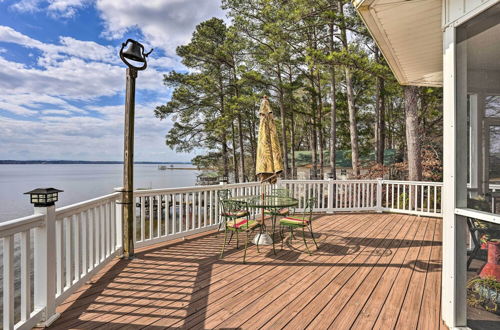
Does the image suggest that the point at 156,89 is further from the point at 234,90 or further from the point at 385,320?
the point at 385,320

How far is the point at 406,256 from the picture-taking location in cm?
360

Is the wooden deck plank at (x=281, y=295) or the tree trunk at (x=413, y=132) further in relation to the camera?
the tree trunk at (x=413, y=132)

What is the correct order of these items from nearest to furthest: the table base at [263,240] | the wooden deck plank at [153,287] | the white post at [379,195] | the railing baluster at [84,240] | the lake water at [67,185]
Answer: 1. the wooden deck plank at [153,287]
2. the railing baluster at [84,240]
3. the table base at [263,240]
4. the white post at [379,195]
5. the lake water at [67,185]

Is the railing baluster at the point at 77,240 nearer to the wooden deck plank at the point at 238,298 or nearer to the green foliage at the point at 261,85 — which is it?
the wooden deck plank at the point at 238,298

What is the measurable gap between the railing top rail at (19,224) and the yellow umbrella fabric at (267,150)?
2.78 m

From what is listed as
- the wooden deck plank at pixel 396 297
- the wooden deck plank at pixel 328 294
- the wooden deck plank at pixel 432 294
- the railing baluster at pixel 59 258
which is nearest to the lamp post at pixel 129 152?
the railing baluster at pixel 59 258

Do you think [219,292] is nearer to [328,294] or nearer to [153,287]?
[153,287]

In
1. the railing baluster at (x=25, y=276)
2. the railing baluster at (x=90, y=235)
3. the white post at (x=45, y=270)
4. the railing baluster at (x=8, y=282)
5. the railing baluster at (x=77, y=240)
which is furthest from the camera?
the railing baluster at (x=90, y=235)

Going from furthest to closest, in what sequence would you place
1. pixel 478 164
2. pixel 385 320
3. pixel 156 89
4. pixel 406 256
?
pixel 156 89, pixel 406 256, pixel 385 320, pixel 478 164

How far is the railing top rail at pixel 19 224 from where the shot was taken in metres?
1.69

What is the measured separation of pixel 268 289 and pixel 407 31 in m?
3.09

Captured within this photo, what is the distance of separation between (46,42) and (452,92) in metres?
30.5

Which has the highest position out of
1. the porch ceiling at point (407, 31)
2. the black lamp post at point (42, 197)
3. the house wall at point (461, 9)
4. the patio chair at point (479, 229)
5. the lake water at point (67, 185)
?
the porch ceiling at point (407, 31)

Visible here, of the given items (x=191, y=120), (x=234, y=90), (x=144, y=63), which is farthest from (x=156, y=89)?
(x=144, y=63)
